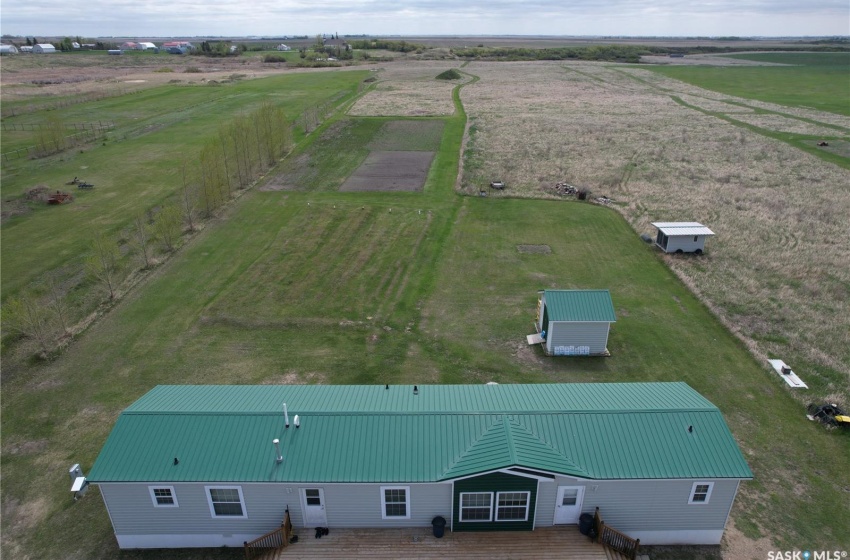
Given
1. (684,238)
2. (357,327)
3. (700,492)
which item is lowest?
(357,327)

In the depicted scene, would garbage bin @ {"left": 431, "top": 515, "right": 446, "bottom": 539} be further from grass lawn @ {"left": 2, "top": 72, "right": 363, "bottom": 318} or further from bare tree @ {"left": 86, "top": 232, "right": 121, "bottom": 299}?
grass lawn @ {"left": 2, "top": 72, "right": 363, "bottom": 318}

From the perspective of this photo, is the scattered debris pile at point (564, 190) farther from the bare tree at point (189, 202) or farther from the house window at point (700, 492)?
the house window at point (700, 492)

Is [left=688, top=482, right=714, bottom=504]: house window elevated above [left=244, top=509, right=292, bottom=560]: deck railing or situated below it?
above

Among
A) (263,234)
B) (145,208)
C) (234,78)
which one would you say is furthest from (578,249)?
(234,78)

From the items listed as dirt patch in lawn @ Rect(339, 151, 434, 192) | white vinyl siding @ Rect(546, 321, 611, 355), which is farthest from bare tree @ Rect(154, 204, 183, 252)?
white vinyl siding @ Rect(546, 321, 611, 355)

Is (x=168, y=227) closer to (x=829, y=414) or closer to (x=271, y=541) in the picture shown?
(x=271, y=541)

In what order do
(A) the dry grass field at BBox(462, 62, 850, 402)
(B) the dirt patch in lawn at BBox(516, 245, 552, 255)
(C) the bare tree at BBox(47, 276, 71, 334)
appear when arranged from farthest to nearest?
(B) the dirt patch in lawn at BBox(516, 245, 552, 255), (A) the dry grass field at BBox(462, 62, 850, 402), (C) the bare tree at BBox(47, 276, 71, 334)

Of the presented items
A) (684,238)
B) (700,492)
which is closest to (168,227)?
(700,492)
